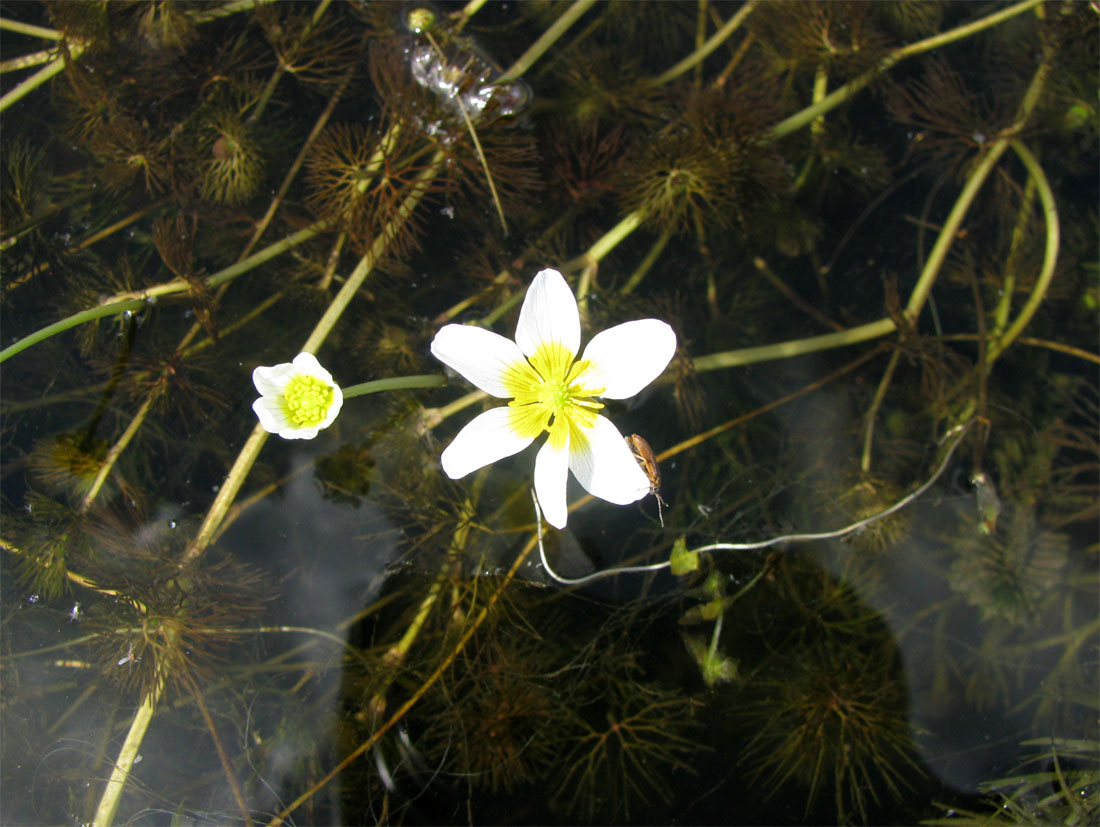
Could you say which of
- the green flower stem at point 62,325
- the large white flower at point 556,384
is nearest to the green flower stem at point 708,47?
the large white flower at point 556,384

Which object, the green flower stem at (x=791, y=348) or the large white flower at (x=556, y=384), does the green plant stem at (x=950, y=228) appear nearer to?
the green flower stem at (x=791, y=348)

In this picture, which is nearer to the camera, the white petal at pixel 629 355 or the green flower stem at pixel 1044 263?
the white petal at pixel 629 355

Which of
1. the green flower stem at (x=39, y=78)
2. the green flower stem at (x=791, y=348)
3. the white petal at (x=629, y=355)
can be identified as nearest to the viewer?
the white petal at (x=629, y=355)

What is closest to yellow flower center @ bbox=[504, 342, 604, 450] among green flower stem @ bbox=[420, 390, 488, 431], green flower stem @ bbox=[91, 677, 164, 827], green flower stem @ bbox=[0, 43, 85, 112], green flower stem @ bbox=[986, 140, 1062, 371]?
green flower stem @ bbox=[420, 390, 488, 431]

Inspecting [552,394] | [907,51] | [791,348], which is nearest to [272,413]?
[552,394]

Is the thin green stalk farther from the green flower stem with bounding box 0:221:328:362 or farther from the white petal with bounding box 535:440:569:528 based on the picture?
the green flower stem with bounding box 0:221:328:362

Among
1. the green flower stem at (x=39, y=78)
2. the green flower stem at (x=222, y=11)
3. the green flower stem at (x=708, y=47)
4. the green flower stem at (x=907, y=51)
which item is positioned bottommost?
the green flower stem at (x=907, y=51)

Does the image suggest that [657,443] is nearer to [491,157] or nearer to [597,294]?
[597,294]

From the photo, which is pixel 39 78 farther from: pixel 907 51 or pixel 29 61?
pixel 907 51

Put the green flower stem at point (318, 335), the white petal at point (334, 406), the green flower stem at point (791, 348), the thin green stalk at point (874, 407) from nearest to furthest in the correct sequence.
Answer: the white petal at point (334, 406) < the green flower stem at point (318, 335) < the green flower stem at point (791, 348) < the thin green stalk at point (874, 407)
